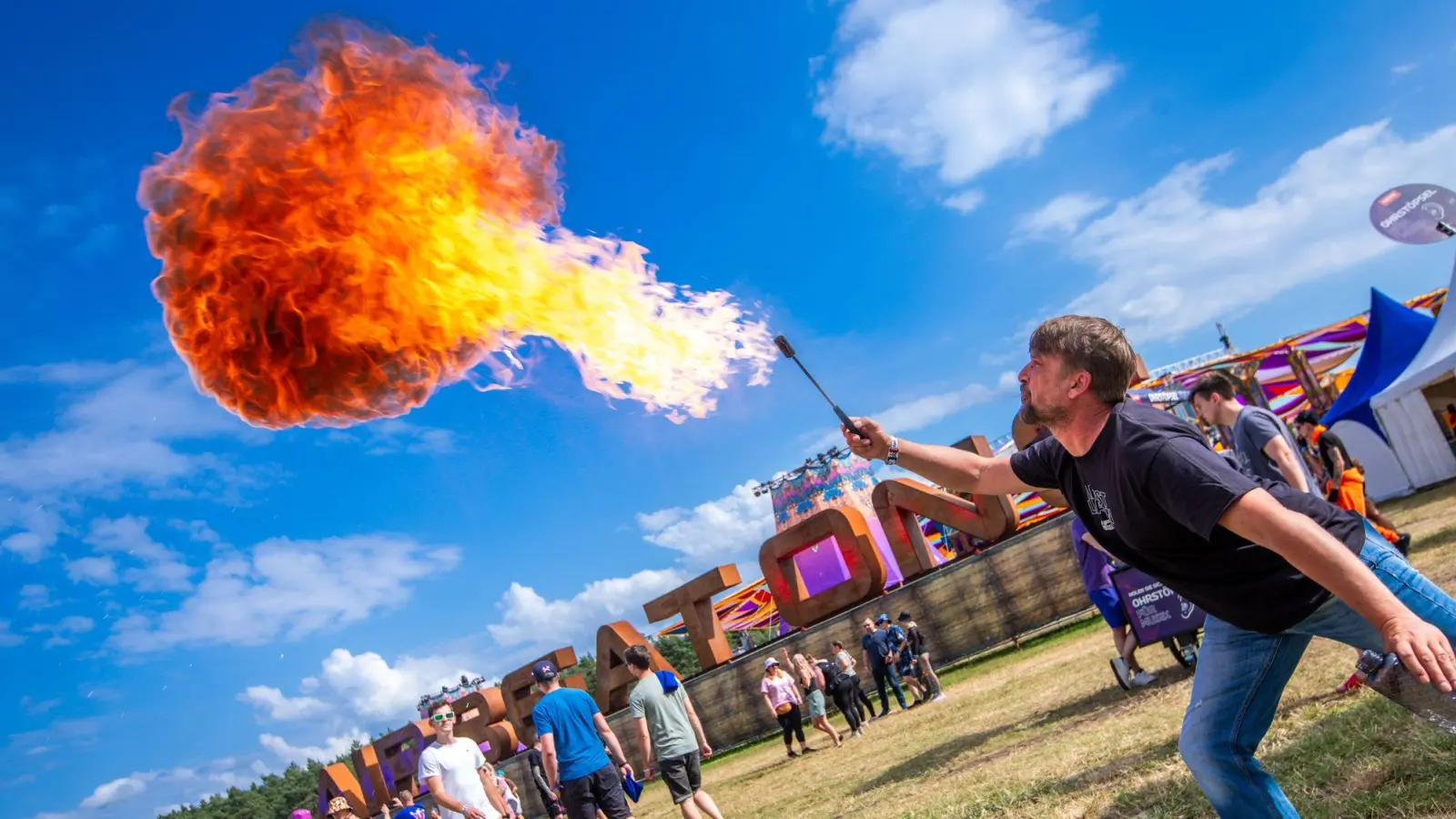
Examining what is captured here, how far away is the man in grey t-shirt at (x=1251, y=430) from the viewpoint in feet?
18.2

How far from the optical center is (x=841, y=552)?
18.9 meters

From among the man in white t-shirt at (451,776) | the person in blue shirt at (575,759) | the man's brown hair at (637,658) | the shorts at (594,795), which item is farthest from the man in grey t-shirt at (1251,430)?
the man in white t-shirt at (451,776)

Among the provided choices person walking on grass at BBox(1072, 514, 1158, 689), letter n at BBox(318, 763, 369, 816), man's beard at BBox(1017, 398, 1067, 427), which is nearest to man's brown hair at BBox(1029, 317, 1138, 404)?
Result: man's beard at BBox(1017, 398, 1067, 427)

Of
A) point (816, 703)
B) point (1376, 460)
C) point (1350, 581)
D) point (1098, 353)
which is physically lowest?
point (1376, 460)

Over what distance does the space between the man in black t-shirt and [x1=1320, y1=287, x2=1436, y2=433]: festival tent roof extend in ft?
68.3

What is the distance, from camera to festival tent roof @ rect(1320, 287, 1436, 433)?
1955 cm

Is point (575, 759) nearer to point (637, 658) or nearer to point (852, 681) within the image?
point (637, 658)

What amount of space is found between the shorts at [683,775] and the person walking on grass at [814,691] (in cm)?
644

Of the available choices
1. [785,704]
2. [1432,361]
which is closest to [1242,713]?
[785,704]

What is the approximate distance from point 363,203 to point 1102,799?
9.06 m

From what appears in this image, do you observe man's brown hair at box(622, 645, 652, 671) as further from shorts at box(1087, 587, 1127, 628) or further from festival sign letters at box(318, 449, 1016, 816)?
festival sign letters at box(318, 449, 1016, 816)

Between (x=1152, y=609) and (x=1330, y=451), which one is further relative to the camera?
(x=1152, y=609)

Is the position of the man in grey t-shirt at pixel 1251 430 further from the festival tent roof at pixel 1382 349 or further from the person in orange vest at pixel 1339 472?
the festival tent roof at pixel 1382 349

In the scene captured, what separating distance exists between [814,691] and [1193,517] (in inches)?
543
